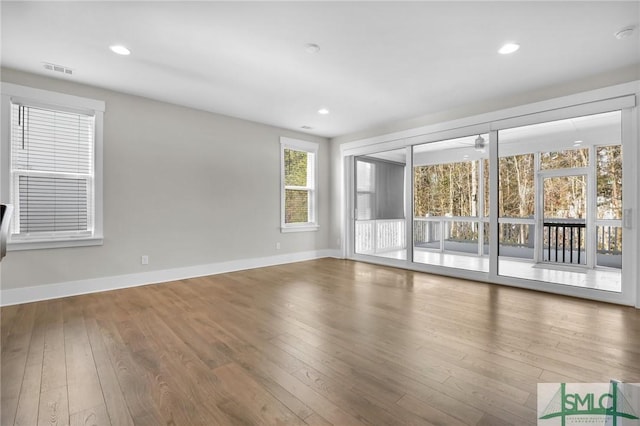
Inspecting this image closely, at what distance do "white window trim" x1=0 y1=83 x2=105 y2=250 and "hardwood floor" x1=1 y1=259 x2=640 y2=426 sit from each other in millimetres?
687

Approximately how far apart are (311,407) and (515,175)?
5.10 meters

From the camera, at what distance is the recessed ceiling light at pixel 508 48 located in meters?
2.88

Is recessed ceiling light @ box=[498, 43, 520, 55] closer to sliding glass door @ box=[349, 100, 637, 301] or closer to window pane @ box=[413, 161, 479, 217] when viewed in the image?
sliding glass door @ box=[349, 100, 637, 301]

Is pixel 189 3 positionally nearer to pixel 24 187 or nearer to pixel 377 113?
pixel 24 187

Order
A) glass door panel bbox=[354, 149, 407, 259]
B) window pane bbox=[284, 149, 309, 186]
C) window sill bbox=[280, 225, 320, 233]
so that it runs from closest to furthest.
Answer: window sill bbox=[280, 225, 320, 233] → window pane bbox=[284, 149, 309, 186] → glass door panel bbox=[354, 149, 407, 259]

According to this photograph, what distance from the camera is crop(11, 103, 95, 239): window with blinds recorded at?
348 cm

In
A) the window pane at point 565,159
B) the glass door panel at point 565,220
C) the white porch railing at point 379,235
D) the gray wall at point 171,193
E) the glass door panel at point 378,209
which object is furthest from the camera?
the white porch railing at point 379,235

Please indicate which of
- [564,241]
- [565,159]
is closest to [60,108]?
[565,159]

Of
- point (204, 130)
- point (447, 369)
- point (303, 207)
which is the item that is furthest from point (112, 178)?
point (447, 369)

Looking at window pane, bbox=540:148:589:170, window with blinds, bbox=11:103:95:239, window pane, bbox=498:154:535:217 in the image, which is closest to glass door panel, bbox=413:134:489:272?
window pane, bbox=498:154:535:217

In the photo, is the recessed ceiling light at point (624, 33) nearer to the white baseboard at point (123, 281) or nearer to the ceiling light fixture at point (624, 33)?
the ceiling light fixture at point (624, 33)

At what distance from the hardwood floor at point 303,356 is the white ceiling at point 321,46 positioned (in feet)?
8.49

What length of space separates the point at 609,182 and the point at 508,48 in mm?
2712

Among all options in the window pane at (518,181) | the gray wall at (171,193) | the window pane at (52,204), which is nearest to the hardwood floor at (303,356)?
the gray wall at (171,193)
